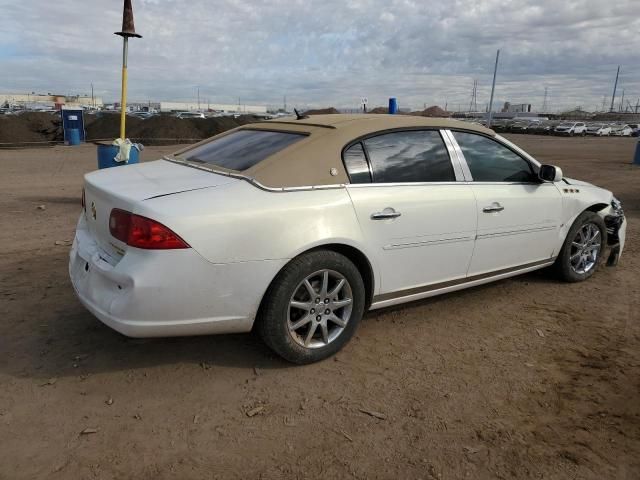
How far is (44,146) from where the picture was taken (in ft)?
81.8

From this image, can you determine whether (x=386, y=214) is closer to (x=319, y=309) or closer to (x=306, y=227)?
(x=306, y=227)

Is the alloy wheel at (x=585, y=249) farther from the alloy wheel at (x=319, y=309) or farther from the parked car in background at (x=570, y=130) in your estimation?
the parked car in background at (x=570, y=130)

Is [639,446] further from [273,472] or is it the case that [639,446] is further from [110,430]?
[110,430]

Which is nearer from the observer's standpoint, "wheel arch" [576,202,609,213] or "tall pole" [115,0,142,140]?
"wheel arch" [576,202,609,213]

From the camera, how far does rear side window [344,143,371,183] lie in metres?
3.61

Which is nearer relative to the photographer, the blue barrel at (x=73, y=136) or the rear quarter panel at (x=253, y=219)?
the rear quarter panel at (x=253, y=219)

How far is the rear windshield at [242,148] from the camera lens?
143 inches

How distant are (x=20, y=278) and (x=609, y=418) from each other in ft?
16.1

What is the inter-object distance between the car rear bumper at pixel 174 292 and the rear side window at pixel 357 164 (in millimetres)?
838

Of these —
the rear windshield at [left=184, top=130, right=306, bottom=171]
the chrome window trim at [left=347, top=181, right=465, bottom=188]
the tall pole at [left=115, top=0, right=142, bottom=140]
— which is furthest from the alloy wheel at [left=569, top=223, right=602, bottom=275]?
the tall pole at [left=115, top=0, right=142, bottom=140]

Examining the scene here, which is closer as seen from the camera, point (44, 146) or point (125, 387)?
point (125, 387)

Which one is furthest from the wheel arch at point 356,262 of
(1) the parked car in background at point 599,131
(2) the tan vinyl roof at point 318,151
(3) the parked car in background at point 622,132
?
(3) the parked car in background at point 622,132

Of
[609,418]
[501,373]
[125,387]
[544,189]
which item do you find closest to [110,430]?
[125,387]

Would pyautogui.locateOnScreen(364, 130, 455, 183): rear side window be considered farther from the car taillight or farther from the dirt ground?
the car taillight
